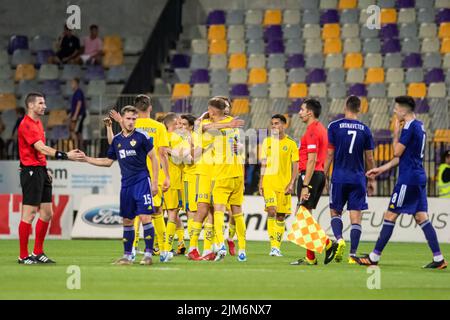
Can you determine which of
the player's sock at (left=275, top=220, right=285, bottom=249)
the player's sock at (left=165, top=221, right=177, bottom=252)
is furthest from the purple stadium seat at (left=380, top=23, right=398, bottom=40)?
the player's sock at (left=165, top=221, right=177, bottom=252)

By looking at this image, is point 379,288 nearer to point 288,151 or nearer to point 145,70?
point 288,151

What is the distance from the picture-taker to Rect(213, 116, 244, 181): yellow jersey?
16.3 m

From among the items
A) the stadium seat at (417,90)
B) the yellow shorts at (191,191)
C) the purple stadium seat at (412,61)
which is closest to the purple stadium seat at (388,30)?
the purple stadium seat at (412,61)

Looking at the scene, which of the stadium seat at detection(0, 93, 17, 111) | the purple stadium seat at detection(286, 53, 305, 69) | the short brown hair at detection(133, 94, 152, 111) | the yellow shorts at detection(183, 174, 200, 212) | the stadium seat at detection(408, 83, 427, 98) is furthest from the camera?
the stadium seat at detection(0, 93, 17, 111)

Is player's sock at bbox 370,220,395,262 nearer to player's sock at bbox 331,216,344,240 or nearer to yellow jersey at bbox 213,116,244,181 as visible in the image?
player's sock at bbox 331,216,344,240

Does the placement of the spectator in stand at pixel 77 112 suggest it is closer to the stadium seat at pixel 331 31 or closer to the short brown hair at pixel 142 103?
the stadium seat at pixel 331 31

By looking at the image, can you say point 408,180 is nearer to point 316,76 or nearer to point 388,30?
point 316,76

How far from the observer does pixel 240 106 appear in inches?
1094

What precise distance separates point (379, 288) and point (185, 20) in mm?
21986

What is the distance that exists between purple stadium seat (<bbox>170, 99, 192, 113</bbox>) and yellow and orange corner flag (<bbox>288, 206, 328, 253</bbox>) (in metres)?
10.5

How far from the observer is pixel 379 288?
12.6m

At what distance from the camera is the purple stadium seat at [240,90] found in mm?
30266

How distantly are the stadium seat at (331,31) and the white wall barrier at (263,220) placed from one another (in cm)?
808
